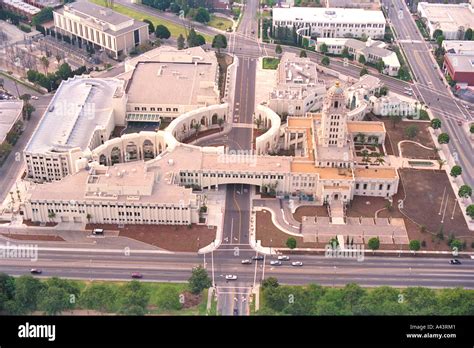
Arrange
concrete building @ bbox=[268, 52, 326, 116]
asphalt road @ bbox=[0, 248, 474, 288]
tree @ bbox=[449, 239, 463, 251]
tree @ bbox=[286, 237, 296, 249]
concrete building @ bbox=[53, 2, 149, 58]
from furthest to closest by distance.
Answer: concrete building @ bbox=[53, 2, 149, 58] < concrete building @ bbox=[268, 52, 326, 116] < tree @ bbox=[449, 239, 463, 251] < tree @ bbox=[286, 237, 296, 249] < asphalt road @ bbox=[0, 248, 474, 288]

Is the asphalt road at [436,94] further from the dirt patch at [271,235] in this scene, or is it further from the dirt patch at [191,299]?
the dirt patch at [191,299]

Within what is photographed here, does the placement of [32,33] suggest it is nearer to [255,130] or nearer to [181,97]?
[181,97]

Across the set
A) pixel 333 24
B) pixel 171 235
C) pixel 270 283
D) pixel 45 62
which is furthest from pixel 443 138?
pixel 45 62

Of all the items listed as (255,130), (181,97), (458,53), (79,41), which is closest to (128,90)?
(181,97)

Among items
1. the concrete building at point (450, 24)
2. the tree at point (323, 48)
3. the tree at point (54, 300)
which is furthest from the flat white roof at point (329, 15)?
the tree at point (54, 300)

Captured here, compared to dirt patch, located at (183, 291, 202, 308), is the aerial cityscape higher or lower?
→ higher

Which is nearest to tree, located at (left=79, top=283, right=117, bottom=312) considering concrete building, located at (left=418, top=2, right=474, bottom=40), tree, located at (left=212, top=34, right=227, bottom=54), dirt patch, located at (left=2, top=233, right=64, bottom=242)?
dirt patch, located at (left=2, top=233, right=64, bottom=242)

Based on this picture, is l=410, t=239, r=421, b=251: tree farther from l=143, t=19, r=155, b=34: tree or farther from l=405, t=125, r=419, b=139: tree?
l=143, t=19, r=155, b=34: tree
